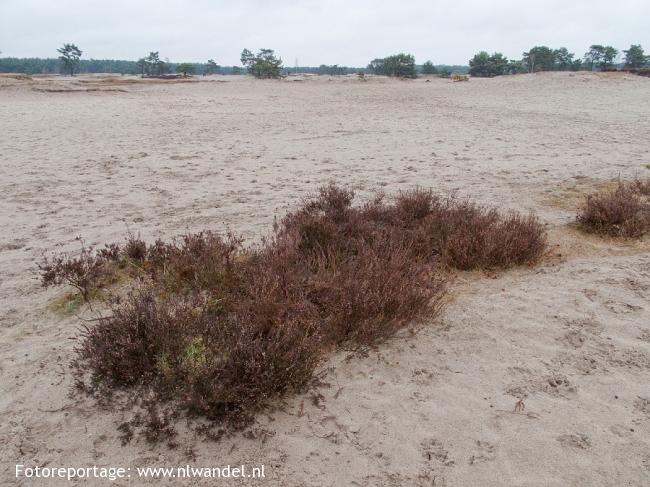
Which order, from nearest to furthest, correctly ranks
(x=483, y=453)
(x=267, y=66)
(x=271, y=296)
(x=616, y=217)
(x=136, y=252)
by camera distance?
(x=483, y=453), (x=271, y=296), (x=136, y=252), (x=616, y=217), (x=267, y=66)

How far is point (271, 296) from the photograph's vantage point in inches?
132

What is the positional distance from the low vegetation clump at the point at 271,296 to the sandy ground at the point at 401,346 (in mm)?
207

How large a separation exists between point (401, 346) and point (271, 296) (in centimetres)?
106

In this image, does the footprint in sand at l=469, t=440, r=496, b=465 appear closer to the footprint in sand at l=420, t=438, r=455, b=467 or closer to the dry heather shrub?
the footprint in sand at l=420, t=438, r=455, b=467

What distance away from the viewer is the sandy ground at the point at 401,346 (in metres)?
2.44

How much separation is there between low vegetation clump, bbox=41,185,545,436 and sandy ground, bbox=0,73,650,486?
21 cm

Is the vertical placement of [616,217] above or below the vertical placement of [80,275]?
above

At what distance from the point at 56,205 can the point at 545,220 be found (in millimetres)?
6908

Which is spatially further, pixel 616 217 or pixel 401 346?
pixel 616 217

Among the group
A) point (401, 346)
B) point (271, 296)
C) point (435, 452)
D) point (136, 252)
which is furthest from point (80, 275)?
point (435, 452)

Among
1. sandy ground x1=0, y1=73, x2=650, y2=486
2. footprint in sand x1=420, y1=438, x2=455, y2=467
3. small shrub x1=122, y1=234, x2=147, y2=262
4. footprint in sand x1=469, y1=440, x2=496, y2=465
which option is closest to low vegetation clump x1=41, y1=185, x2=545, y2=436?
small shrub x1=122, y1=234, x2=147, y2=262

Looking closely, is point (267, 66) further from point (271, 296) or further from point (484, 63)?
point (271, 296)

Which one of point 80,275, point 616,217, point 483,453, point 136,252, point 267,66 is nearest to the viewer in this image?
point 483,453

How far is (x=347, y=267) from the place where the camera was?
3.88m
